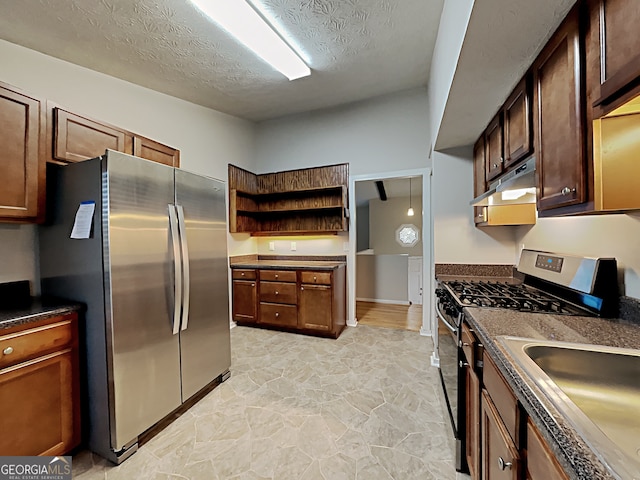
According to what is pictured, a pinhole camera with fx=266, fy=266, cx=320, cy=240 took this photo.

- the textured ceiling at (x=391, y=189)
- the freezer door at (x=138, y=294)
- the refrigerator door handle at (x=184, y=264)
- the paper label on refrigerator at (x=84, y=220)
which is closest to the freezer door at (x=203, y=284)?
the refrigerator door handle at (x=184, y=264)

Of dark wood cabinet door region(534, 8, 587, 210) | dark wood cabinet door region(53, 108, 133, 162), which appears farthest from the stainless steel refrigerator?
dark wood cabinet door region(534, 8, 587, 210)

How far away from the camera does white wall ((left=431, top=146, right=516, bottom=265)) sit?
8.16ft


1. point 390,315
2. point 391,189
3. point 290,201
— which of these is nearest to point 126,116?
point 290,201

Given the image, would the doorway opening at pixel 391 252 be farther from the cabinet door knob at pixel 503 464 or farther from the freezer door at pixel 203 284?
the cabinet door knob at pixel 503 464

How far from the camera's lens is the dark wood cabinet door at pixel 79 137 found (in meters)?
1.73

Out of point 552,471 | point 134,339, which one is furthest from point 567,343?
point 134,339

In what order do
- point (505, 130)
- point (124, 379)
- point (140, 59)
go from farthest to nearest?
1. point (140, 59)
2. point (505, 130)
3. point (124, 379)

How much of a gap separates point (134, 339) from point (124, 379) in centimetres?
22

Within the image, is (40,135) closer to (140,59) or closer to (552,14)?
(140,59)

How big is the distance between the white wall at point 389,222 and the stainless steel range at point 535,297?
4659 mm

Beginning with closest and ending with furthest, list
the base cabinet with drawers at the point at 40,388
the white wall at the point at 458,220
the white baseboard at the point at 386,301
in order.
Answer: the base cabinet with drawers at the point at 40,388
the white wall at the point at 458,220
the white baseboard at the point at 386,301

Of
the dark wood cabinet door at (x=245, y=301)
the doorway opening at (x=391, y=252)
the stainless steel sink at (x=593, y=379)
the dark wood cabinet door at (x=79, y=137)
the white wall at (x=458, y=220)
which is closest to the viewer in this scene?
the stainless steel sink at (x=593, y=379)

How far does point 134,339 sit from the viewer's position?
1.61 meters

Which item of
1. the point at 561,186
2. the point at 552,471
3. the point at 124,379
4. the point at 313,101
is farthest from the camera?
the point at 313,101
